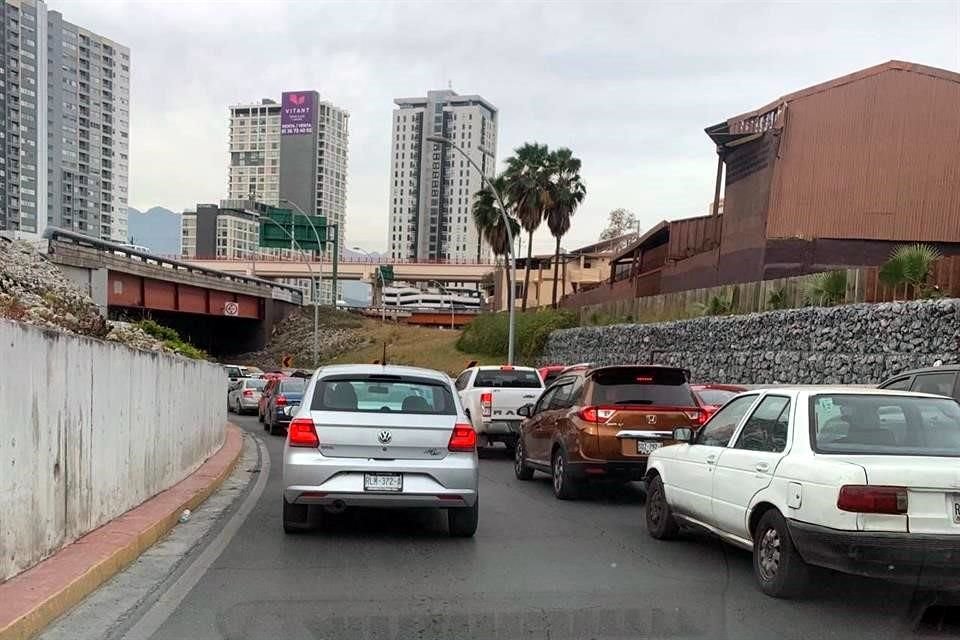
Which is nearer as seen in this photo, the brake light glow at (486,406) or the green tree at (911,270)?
the brake light glow at (486,406)

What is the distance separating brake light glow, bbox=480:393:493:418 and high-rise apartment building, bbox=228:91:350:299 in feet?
325

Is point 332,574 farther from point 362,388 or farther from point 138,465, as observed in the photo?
point 138,465

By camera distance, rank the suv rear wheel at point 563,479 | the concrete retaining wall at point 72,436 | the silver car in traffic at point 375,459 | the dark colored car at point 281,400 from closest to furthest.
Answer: the concrete retaining wall at point 72,436 → the silver car in traffic at point 375,459 → the suv rear wheel at point 563,479 → the dark colored car at point 281,400

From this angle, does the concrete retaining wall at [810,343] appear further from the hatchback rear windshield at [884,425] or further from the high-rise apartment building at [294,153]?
the high-rise apartment building at [294,153]

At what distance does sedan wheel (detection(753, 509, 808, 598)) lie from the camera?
5930mm

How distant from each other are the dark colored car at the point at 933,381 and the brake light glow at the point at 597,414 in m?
3.04

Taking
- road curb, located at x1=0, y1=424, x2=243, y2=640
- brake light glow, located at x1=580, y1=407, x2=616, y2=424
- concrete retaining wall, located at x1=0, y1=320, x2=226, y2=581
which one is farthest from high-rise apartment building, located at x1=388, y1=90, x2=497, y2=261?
road curb, located at x1=0, y1=424, x2=243, y2=640

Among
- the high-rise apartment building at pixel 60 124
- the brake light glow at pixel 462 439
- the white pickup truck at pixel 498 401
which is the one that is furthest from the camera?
Result: the high-rise apartment building at pixel 60 124

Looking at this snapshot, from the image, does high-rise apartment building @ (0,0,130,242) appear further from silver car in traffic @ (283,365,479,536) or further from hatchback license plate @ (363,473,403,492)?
hatchback license plate @ (363,473,403,492)

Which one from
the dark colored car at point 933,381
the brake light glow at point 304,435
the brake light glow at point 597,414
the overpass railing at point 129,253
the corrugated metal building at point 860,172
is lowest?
the brake light glow at point 597,414

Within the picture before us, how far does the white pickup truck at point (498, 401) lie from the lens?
53.8 feet

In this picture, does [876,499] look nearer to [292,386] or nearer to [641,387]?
[641,387]

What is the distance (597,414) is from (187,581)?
543cm

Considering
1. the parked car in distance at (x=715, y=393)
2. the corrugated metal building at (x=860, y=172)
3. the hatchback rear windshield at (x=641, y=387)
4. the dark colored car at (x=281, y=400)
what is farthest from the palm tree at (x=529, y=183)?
the hatchback rear windshield at (x=641, y=387)
